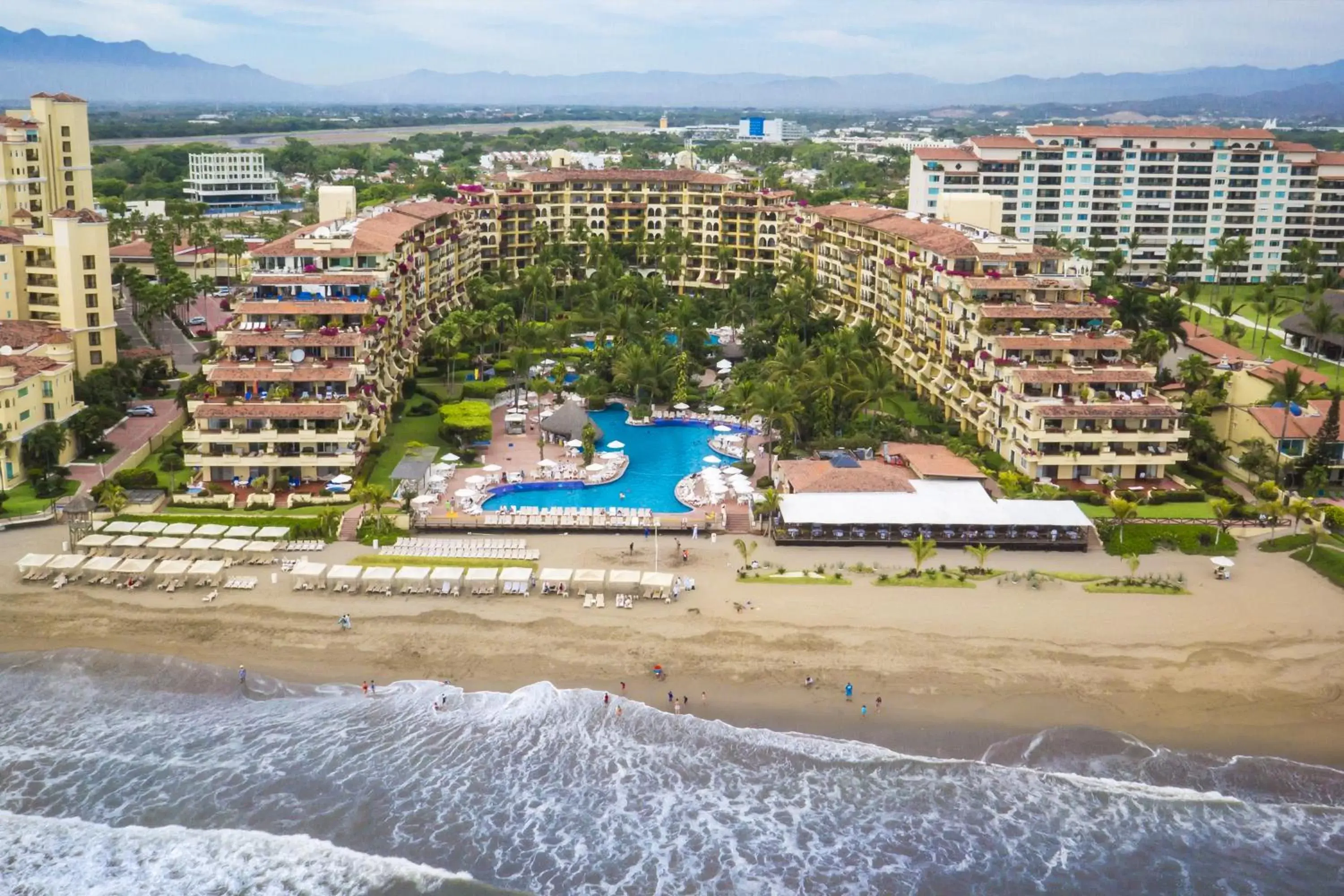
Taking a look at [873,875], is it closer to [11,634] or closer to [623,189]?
[11,634]

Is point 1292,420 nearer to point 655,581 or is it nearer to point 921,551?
point 921,551

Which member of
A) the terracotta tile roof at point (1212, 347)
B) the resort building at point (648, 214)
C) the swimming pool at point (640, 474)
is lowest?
the swimming pool at point (640, 474)

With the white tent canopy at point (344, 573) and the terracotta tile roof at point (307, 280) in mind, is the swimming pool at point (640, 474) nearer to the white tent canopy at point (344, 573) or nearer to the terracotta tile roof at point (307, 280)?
the white tent canopy at point (344, 573)

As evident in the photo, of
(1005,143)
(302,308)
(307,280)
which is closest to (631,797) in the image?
(302,308)

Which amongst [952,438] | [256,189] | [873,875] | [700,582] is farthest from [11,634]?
[256,189]

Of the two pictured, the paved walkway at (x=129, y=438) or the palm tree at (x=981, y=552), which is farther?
the paved walkway at (x=129, y=438)

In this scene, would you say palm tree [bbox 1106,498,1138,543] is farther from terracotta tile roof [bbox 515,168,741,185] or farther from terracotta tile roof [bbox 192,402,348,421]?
terracotta tile roof [bbox 515,168,741,185]

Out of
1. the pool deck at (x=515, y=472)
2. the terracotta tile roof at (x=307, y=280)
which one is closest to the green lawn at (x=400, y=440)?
the pool deck at (x=515, y=472)

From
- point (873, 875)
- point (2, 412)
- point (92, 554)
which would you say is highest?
point (2, 412)
